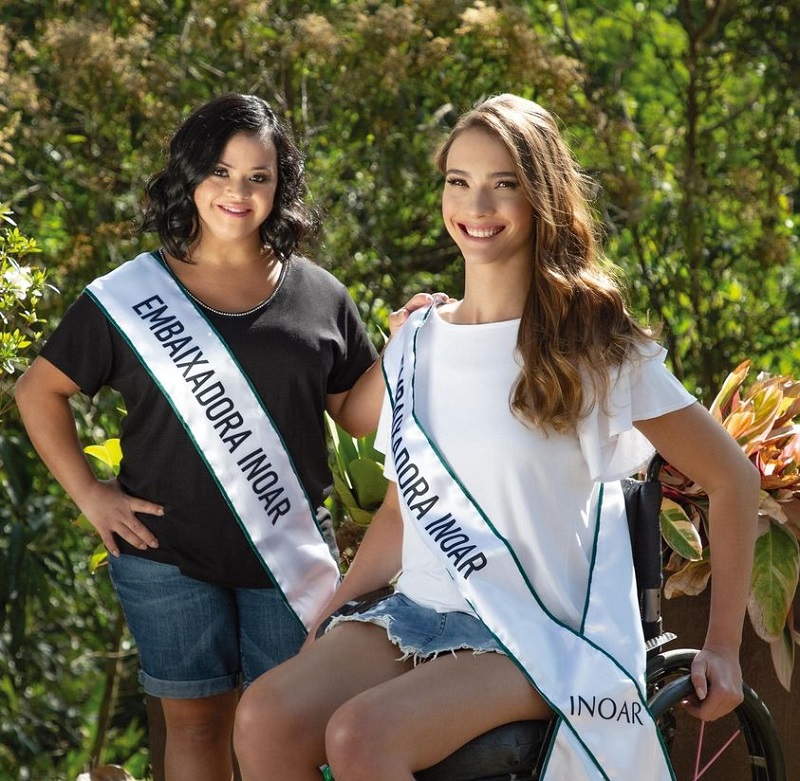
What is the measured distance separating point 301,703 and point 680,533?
0.90m

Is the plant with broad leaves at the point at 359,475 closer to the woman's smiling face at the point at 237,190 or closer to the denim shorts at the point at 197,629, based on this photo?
the denim shorts at the point at 197,629

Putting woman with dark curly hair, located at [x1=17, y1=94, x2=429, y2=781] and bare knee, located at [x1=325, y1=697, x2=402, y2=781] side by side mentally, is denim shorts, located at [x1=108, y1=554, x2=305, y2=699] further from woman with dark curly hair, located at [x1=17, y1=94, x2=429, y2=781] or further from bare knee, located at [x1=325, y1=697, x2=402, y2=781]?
bare knee, located at [x1=325, y1=697, x2=402, y2=781]

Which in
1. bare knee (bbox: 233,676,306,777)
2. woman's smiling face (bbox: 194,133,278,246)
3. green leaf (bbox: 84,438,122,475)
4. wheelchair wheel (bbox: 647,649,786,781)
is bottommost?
wheelchair wheel (bbox: 647,649,786,781)

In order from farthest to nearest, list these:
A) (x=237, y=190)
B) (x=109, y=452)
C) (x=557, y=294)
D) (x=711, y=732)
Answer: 1. (x=109, y=452)
2. (x=711, y=732)
3. (x=237, y=190)
4. (x=557, y=294)

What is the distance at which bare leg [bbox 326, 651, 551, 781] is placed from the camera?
1.81m

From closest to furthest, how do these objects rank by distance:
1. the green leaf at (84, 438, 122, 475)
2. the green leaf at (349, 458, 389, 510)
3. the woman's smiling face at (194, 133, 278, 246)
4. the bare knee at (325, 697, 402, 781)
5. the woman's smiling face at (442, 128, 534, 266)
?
the bare knee at (325, 697, 402, 781) → the woman's smiling face at (442, 128, 534, 266) → the woman's smiling face at (194, 133, 278, 246) → the green leaf at (349, 458, 389, 510) → the green leaf at (84, 438, 122, 475)

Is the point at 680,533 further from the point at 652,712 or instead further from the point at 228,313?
the point at 228,313

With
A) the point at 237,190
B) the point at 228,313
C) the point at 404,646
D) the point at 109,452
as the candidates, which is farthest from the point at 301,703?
the point at 109,452

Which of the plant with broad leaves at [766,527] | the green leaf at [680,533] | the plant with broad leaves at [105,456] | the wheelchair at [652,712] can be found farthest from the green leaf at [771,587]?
the plant with broad leaves at [105,456]

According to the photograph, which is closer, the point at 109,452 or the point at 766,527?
the point at 766,527

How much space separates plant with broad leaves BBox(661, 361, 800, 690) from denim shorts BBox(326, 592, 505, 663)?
0.67 m

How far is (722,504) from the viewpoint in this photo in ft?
6.61

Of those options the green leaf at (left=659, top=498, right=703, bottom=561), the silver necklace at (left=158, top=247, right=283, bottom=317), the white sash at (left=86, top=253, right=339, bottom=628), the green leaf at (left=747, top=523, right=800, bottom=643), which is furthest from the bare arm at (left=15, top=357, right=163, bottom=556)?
the green leaf at (left=747, top=523, right=800, bottom=643)

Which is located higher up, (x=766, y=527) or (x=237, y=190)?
(x=237, y=190)
